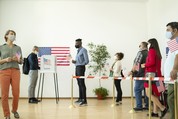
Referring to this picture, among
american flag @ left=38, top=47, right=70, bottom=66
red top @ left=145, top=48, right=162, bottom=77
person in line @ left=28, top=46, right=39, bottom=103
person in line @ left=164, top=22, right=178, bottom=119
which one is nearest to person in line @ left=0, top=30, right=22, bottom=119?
red top @ left=145, top=48, right=162, bottom=77

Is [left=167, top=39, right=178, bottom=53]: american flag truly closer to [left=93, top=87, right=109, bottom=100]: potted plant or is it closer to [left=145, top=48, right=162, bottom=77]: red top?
[left=145, top=48, right=162, bottom=77]: red top

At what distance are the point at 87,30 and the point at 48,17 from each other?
4.50 feet

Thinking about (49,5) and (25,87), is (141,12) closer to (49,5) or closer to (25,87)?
(49,5)

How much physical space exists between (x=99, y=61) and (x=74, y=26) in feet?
4.87

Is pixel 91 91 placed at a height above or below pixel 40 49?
below

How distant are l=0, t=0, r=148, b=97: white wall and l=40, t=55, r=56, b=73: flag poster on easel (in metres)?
1.26

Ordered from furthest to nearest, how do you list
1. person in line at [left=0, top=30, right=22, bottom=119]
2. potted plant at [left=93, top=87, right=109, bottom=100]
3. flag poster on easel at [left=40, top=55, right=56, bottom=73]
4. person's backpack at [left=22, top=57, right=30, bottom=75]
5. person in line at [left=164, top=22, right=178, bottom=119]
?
potted plant at [left=93, top=87, right=109, bottom=100], person's backpack at [left=22, top=57, right=30, bottom=75], flag poster on easel at [left=40, top=55, right=56, bottom=73], person in line at [left=0, top=30, right=22, bottom=119], person in line at [left=164, top=22, right=178, bottom=119]

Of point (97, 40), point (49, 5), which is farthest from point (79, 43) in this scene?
point (49, 5)

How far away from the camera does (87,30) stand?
844 centimetres

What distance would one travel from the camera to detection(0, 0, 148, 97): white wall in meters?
8.31

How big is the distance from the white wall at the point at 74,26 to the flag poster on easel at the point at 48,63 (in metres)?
1.26

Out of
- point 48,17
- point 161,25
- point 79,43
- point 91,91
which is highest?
point 48,17

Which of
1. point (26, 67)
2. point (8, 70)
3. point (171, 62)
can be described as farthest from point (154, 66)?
point (26, 67)

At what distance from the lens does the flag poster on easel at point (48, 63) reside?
7.01m
